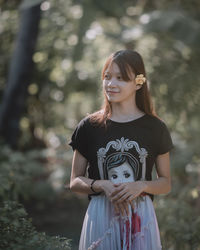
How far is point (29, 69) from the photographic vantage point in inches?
287

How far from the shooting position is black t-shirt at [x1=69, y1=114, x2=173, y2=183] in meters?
2.50

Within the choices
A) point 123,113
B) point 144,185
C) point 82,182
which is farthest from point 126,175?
point 123,113

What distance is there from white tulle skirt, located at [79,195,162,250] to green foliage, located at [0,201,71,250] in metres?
0.19

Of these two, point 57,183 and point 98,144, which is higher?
point 57,183

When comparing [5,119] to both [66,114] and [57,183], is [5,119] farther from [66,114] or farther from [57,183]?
[66,114]

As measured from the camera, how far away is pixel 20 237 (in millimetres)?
2350

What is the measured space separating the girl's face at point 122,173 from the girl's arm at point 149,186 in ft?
0.34

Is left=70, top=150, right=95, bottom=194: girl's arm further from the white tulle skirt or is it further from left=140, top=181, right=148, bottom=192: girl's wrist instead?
left=140, top=181, right=148, bottom=192: girl's wrist

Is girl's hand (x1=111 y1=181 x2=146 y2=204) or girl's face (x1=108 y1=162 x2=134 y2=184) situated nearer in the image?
girl's hand (x1=111 y1=181 x2=146 y2=204)

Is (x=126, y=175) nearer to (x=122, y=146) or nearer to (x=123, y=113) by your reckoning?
(x=122, y=146)

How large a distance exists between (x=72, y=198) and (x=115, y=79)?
23.1ft

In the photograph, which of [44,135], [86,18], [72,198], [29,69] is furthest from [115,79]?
[44,135]

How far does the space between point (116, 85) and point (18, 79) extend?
16.3 feet

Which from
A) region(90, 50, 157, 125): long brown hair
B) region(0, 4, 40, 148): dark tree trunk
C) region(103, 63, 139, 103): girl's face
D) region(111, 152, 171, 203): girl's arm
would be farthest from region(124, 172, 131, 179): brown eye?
region(0, 4, 40, 148): dark tree trunk
